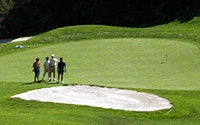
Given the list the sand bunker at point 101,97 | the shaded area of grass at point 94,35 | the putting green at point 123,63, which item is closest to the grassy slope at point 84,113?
the sand bunker at point 101,97

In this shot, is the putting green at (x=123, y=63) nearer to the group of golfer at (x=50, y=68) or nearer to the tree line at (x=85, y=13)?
the group of golfer at (x=50, y=68)

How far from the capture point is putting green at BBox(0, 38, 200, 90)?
113ft

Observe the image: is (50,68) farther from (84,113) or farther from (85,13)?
(85,13)

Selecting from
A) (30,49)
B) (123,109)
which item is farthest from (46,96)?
(30,49)

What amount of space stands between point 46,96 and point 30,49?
20.2 metres

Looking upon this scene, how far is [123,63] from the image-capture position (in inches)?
1594

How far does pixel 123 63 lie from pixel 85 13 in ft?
131

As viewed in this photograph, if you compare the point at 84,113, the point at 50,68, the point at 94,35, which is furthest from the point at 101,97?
the point at 94,35

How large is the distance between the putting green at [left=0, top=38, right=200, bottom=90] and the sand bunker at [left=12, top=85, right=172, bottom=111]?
3820mm

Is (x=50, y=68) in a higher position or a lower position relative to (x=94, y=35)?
lower

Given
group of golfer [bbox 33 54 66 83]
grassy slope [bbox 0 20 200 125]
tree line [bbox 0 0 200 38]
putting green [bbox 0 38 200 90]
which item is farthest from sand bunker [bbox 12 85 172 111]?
tree line [bbox 0 0 200 38]

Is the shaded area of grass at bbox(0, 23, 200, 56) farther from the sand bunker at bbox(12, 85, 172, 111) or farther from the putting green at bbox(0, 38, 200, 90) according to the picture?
the sand bunker at bbox(12, 85, 172, 111)

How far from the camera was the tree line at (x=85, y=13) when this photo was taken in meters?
73.1

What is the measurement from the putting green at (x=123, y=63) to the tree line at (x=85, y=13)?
23.5 metres
